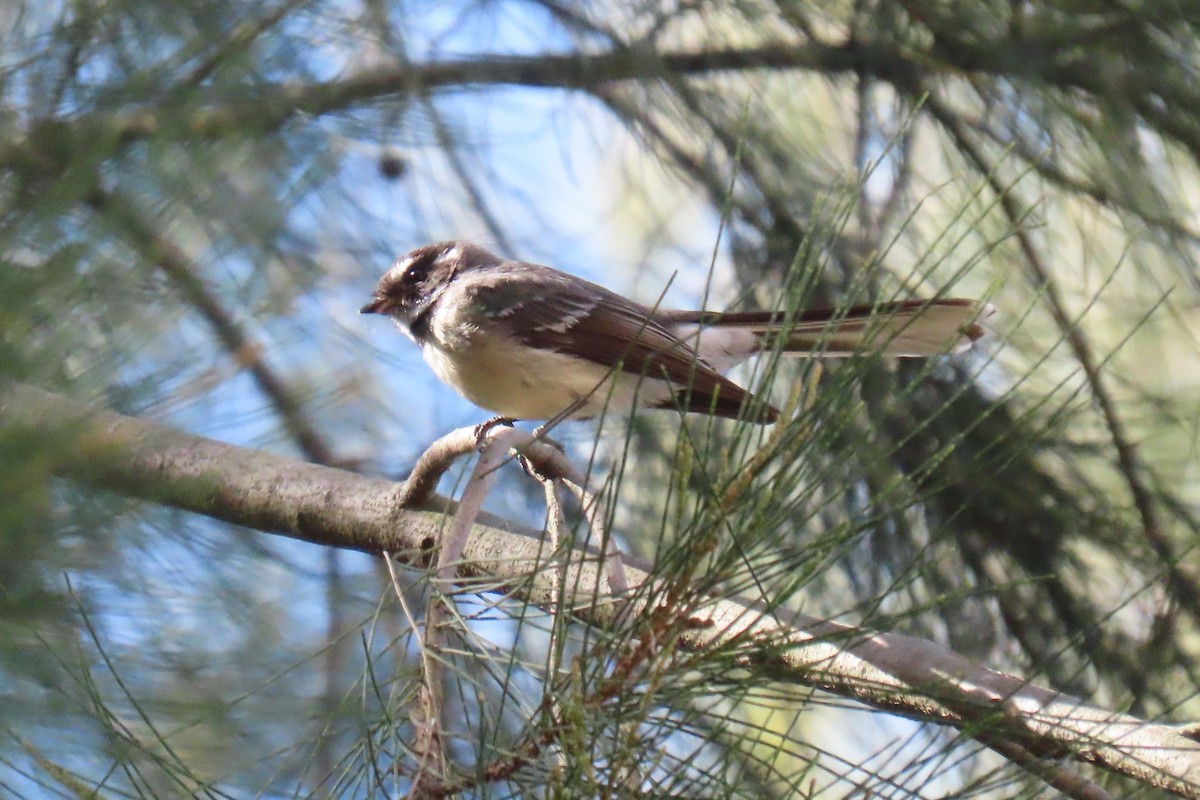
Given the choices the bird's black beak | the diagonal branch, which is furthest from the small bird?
the diagonal branch

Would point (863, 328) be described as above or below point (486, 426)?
below

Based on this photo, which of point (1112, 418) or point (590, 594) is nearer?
point (590, 594)

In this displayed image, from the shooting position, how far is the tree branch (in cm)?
136

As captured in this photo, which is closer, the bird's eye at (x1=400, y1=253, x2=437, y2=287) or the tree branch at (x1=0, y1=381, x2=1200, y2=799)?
the tree branch at (x1=0, y1=381, x2=1200, y2=799)

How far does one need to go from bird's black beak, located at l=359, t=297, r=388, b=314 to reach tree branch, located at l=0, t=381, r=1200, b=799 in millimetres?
756

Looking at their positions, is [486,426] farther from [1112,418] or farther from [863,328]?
[1112,418]

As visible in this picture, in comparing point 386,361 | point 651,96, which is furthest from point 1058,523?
point 386,361

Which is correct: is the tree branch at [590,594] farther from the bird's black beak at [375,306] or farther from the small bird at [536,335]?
the bird's black beak at [375,306]

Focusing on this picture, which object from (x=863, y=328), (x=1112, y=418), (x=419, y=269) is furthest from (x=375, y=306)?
(x=1112, y=418)

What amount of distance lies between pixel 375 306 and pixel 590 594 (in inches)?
79.8

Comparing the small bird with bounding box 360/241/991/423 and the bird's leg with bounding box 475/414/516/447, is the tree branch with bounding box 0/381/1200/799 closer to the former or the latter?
the bird's leg with bounding box 475/414/516/447

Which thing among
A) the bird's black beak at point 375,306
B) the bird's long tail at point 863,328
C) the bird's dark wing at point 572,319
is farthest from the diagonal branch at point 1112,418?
the bird's black beak at point 375,306

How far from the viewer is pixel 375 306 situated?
133 inches

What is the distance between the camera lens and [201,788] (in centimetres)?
138
